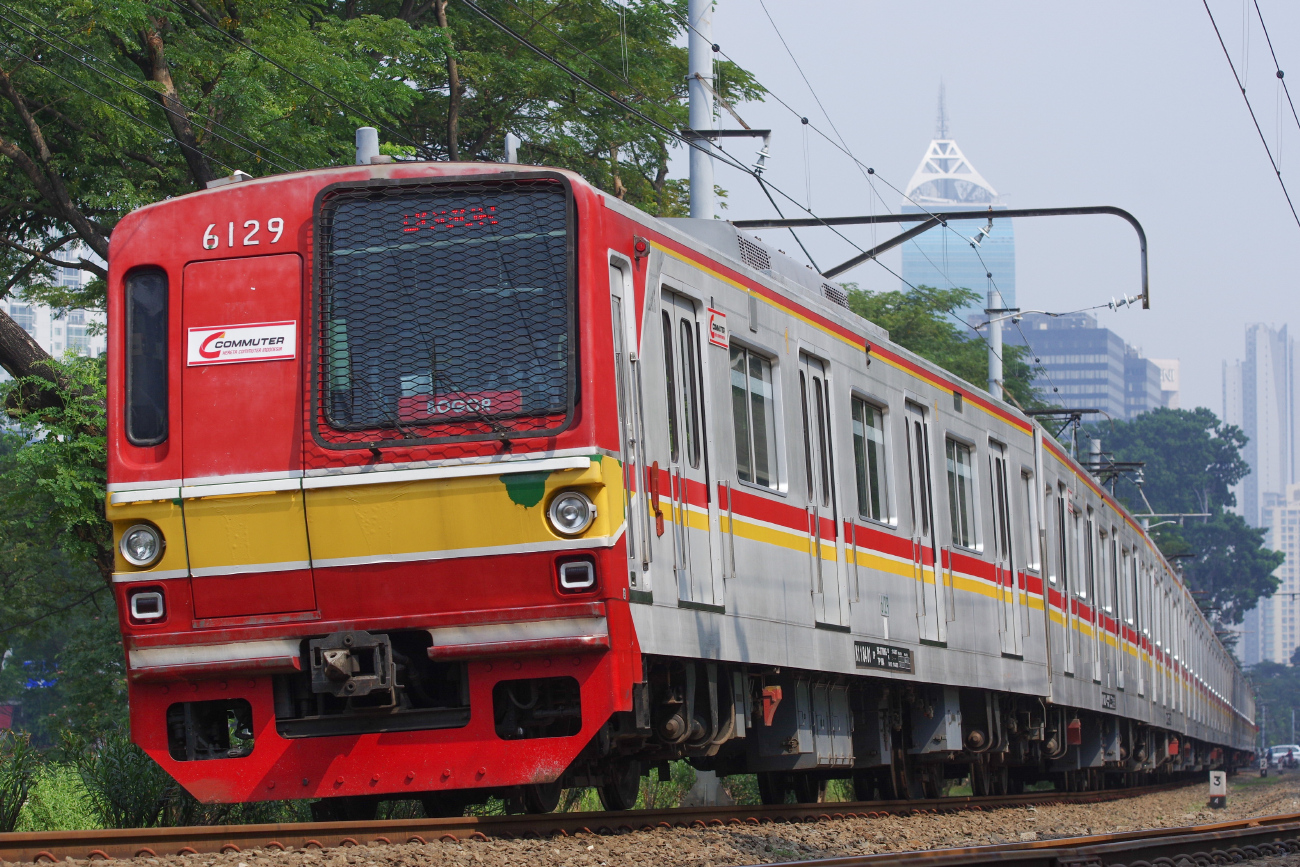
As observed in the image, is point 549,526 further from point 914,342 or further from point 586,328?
point 914,342

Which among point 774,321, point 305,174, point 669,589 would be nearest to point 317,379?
point 305,174

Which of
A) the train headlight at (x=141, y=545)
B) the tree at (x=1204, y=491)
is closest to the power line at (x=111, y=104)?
the train headlight at (x=141, y=545)

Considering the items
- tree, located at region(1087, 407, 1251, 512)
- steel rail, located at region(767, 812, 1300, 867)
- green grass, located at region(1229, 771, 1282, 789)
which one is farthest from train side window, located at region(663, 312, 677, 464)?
tree, located at region(1087, 407, 1251, 512)

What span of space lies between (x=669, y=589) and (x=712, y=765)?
2.95 metres

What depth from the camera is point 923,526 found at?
11469 millimetres

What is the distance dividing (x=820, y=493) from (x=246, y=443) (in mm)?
3721

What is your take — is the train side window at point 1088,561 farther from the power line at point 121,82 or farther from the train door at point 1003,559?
the power line at point 121,82

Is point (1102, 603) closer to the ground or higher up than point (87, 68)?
closer to the ground

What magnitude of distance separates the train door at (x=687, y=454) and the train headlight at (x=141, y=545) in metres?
2.40

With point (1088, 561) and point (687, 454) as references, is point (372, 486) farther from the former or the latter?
point (1088, 561)

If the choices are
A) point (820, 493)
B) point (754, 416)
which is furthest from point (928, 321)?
point (754, 416)

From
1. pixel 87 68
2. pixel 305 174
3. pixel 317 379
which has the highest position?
pixel 87 68

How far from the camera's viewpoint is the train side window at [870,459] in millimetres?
10305

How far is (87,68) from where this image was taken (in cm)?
1442
